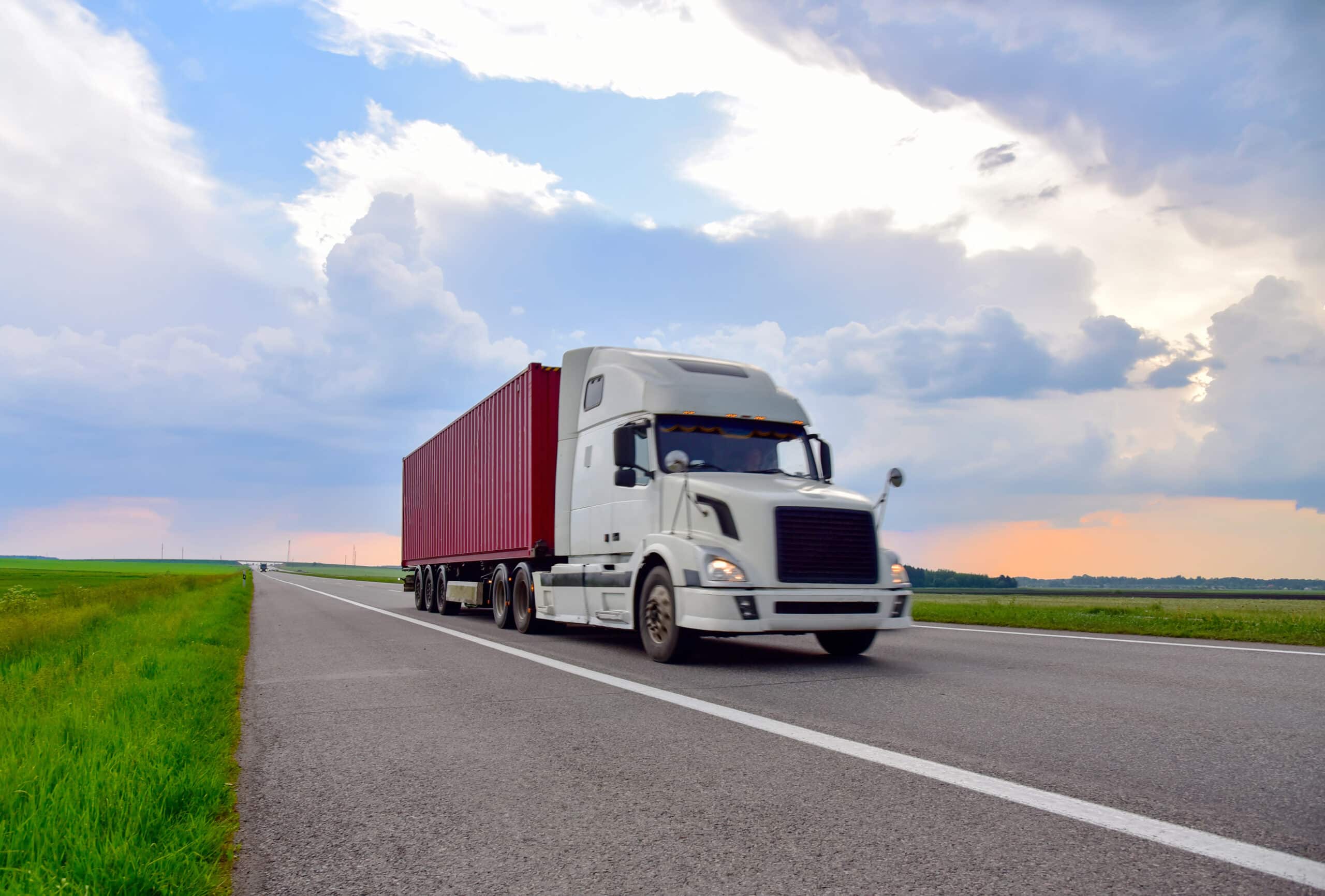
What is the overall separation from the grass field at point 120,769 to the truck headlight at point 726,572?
13.6 feet

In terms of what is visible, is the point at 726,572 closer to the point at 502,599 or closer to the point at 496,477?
the point at 502,599

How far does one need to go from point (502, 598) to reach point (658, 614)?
594 centimetres

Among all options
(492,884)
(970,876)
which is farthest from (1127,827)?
(492,884)

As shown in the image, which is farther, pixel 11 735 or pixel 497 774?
pixel 11 735

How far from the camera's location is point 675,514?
→ 32.0 ft

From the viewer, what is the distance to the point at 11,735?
5.20m

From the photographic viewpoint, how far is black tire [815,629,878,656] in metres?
9.93

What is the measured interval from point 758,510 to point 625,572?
220cm

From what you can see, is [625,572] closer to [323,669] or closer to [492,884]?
[323,669]

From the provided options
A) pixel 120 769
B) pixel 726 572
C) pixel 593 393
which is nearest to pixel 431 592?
pixel 593 393

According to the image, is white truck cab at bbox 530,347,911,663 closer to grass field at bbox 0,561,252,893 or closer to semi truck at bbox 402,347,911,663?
semi truck at bbox 402,347,911,663

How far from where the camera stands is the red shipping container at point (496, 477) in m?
13.4

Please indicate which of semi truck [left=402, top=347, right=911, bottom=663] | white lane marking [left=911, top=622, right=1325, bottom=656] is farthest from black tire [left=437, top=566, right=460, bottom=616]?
white lane marking [left=911, top=622, right=1325, bottom=656]

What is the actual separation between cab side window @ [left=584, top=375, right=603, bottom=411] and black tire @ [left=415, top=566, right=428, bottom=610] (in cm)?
1135
